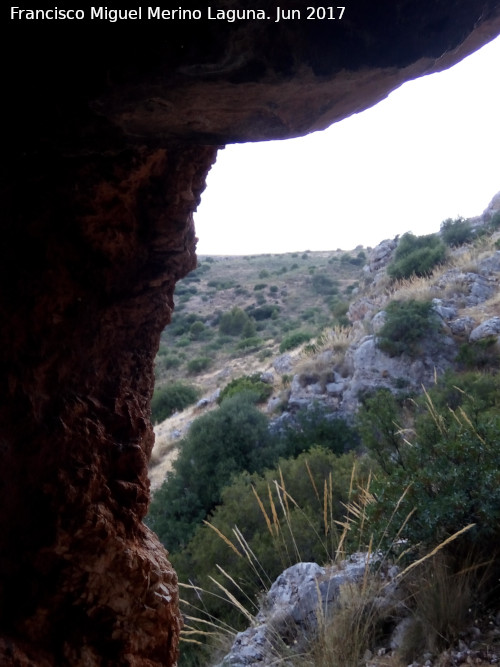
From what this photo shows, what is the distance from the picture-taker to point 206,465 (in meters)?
10.5

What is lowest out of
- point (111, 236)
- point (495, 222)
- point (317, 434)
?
point (317, 434)

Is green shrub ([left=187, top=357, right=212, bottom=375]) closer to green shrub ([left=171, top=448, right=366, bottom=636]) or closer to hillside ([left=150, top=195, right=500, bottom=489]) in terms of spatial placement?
hillside ([left=150, top=195, right=500, bottom=489])

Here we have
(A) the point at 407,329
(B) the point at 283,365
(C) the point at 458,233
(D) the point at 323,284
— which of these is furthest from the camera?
(D) the point at 323,284

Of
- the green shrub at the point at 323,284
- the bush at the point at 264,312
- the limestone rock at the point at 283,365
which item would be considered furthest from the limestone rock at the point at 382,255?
the green shrub at the point at 323,284

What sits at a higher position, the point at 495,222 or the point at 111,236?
the point at 495,222

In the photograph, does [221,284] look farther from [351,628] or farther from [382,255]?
[351,628]

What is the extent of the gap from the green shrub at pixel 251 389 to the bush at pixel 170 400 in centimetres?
446

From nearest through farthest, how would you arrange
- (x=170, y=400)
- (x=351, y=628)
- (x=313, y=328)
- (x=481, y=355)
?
(x=351, y=628) → (x=481, y=355) → (x=170, y=400) → (x=313, y=328)

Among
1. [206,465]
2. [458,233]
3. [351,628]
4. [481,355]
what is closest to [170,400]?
[206,465]

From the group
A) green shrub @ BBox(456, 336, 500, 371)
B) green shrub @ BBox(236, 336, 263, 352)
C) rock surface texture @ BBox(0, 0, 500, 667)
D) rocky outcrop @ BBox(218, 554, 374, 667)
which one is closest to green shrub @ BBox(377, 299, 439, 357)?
green shrub @ BBox(456, 336, 500, 371)

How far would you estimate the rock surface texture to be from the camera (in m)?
1.55

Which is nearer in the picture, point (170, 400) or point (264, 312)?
point (170, 400)

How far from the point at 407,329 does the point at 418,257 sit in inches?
304

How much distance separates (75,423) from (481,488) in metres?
2.90
